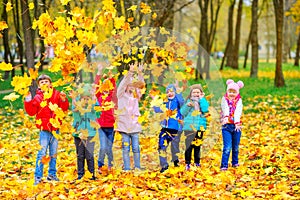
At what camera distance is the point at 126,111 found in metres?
7.78

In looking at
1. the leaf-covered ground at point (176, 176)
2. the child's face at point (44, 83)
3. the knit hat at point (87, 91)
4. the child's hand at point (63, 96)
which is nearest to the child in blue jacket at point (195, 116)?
the leaf-covered ground at point (176, 176)

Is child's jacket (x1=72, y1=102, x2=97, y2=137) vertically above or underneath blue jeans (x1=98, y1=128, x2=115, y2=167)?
above

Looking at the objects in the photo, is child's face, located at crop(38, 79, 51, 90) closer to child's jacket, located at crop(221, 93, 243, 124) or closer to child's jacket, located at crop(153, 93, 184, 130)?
child's jacket, located at crop(153, 93, 184, 130)

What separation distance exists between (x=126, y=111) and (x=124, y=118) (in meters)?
0.12

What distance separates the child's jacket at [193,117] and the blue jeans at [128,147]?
81 centimetres

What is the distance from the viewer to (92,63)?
7.56 m

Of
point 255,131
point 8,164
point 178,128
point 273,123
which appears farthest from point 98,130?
point 273,123

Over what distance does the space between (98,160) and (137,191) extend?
1534 mm

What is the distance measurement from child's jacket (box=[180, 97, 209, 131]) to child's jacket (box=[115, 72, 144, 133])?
0.78 metres

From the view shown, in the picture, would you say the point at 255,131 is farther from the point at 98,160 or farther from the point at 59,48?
the point at 59,48

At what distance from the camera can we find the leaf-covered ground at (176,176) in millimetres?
6755

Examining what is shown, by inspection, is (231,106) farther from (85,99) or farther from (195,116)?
(85,99)

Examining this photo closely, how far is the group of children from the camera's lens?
7324 millimetres

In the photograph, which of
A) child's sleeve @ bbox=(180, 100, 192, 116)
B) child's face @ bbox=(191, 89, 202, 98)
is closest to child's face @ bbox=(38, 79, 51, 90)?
child's sleeve @ bbox=(180, 100, 192, 116)
